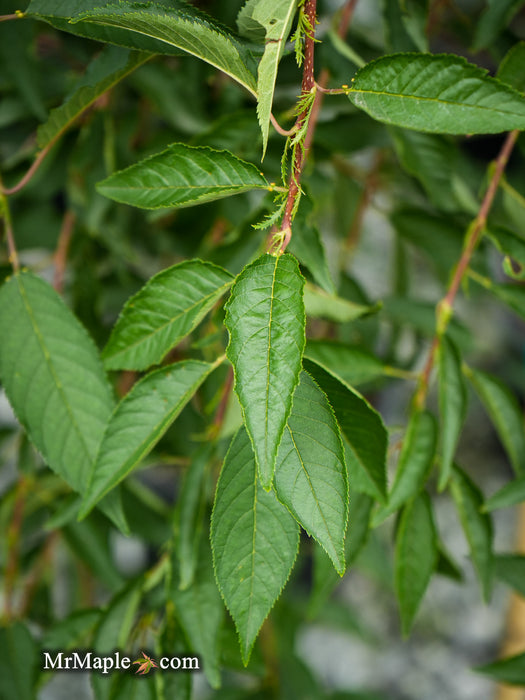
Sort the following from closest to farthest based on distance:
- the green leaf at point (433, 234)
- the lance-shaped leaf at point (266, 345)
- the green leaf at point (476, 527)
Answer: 1. the lance-shaped leaf at point (266, 345)
2. the green leaf at point (476, 527)
3. the green leaf at point (433, 234)

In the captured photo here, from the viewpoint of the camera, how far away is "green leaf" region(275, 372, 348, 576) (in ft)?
0.91

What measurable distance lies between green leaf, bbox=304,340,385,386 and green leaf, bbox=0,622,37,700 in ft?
1.24

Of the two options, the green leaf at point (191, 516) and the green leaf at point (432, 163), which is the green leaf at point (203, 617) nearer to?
the green leaf at point (191, 516)

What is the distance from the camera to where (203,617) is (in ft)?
1.41

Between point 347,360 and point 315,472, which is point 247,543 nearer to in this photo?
point 315,472

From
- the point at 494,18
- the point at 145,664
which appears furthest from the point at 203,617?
the point at 494,18

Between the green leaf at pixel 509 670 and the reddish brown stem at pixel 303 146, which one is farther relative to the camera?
the green leaf at pixel 509 670

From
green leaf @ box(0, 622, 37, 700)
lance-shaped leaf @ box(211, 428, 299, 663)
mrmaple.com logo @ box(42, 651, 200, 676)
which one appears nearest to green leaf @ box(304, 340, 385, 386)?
lance-shaped leaf @ box(211, 428, 299, 663)

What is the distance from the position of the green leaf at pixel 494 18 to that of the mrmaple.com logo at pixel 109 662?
1.68 ft

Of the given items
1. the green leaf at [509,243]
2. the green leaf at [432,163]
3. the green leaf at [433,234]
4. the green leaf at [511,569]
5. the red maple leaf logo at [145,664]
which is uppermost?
the green leaf at [432,163]

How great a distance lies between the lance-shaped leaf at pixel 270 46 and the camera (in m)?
0.28

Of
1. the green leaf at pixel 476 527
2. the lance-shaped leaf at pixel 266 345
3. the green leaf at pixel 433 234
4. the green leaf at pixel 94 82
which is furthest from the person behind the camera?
the green leaf at pixel 433 234

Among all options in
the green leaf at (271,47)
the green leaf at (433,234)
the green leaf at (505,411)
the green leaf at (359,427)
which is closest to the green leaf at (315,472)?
the green leaf at (359,427)

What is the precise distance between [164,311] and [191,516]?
18 centimetres
